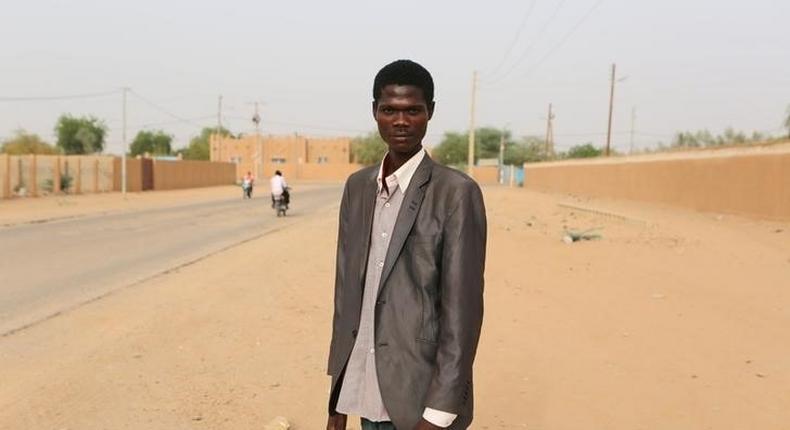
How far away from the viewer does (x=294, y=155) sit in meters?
92.5

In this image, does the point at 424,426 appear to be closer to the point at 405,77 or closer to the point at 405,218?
the point at 405,218

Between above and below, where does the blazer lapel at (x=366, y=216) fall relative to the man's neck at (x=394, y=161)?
below

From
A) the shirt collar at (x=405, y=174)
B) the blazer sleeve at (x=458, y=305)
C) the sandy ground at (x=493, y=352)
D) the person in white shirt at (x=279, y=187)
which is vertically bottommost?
the sandy ground at (x=493, y=352)

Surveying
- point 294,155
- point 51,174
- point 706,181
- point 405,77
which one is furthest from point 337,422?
point 294,155

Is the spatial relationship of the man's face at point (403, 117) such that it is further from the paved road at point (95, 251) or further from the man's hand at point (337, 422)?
the paved road at point (95, 251)

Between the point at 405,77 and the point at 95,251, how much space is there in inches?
457

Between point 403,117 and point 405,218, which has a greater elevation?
point 403,117

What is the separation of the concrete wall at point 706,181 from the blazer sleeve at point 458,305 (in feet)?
55.1

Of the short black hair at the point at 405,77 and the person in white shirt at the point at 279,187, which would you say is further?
the person in white shirt at the point at 279,187

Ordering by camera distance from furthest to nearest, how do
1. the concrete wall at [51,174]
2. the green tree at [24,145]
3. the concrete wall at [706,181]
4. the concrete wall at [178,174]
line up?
the green tree at [24,145], the concrete wall at [178,174], the concrete wall at [51,174], the concrete wall at [706,181]

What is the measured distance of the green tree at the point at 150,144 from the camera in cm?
10781

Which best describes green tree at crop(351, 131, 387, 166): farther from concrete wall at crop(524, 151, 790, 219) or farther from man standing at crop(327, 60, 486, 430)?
man standing at crop(327, 60, 486, 430)

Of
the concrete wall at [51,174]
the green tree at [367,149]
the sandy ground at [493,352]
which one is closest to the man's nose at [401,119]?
the sandy ground at [493,352]

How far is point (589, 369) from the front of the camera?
5223 millimetres
